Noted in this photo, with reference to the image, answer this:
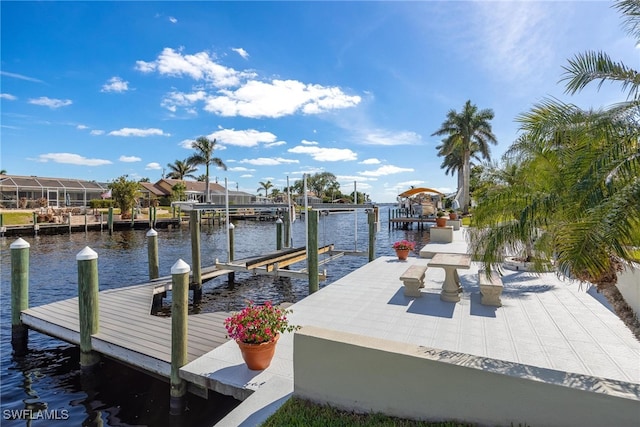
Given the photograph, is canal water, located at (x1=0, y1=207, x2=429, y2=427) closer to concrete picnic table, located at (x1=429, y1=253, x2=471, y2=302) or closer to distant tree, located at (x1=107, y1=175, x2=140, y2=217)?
concrete picnic table, located at (x1=429, y1=253, x2=471, y2=302)

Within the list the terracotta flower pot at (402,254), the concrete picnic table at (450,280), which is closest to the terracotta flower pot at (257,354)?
the concrete picnic table at (450,280)

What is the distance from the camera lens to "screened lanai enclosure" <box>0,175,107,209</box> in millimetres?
38594

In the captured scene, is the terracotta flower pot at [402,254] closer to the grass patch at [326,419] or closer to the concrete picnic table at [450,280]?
the concrete picnic table at [450,280]

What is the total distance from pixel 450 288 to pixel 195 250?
7.51 metres

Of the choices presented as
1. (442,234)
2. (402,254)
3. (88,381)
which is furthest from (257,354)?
(442,234)

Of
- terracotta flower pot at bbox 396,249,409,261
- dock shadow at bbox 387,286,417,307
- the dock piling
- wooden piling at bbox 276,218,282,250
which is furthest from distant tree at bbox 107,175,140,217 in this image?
dock shadow at bbox 387,286,417,307

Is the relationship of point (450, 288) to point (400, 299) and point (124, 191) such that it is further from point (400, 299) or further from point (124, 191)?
point (124, 191)

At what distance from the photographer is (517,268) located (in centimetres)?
1059

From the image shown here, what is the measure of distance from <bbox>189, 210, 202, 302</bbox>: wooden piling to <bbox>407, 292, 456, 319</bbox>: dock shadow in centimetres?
674

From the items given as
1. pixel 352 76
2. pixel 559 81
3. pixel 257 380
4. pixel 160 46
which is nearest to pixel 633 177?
pixel 559 81

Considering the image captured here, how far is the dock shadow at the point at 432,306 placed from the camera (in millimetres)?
6547

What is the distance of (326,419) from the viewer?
3232 millimetres

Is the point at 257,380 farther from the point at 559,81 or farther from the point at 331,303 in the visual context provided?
the point at 559,81

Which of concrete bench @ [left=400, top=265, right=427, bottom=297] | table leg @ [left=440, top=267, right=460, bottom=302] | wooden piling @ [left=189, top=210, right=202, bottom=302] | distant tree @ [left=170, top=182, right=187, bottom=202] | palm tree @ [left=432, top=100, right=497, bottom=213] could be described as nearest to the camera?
table leg @ [left=440, top=267, right=460, bottom=302]
